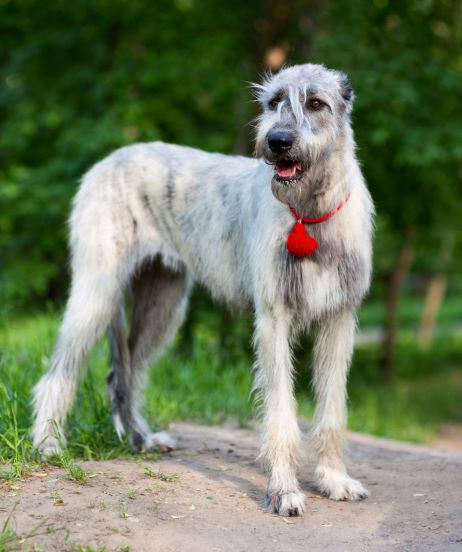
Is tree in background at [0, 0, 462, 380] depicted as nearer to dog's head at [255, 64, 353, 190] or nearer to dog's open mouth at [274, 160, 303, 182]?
dog's head at [255, 64, 353, 190]

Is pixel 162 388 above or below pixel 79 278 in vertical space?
below

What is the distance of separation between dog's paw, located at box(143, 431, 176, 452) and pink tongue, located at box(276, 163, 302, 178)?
2.02m

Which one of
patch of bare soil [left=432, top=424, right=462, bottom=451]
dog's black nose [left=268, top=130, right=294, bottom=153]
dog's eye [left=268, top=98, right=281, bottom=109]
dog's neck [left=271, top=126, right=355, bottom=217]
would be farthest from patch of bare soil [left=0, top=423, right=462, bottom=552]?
patch of bare soil [left=432, top=424, right=462, bottom=451]

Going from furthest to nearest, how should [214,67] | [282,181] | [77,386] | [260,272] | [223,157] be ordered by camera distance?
[214,67]
[223,157]
[77,386]
[260,272]
[282,181]

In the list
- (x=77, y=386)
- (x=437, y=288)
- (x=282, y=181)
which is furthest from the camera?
(x=437, y=288)

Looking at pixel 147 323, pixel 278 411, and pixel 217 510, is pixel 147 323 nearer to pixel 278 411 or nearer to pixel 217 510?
pixel 278 411

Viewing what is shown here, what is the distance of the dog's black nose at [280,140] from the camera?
395 cm

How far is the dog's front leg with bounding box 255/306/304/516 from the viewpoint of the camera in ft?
13.8

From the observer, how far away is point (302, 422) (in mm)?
6457

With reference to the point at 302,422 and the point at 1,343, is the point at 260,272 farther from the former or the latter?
the point at 1,343

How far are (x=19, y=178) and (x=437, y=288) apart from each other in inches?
550

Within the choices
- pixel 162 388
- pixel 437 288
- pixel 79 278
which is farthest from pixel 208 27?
pixel 437 288

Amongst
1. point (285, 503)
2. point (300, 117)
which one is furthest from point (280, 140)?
point (285, 503)

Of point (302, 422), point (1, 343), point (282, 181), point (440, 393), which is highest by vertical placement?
point (282, 181)
